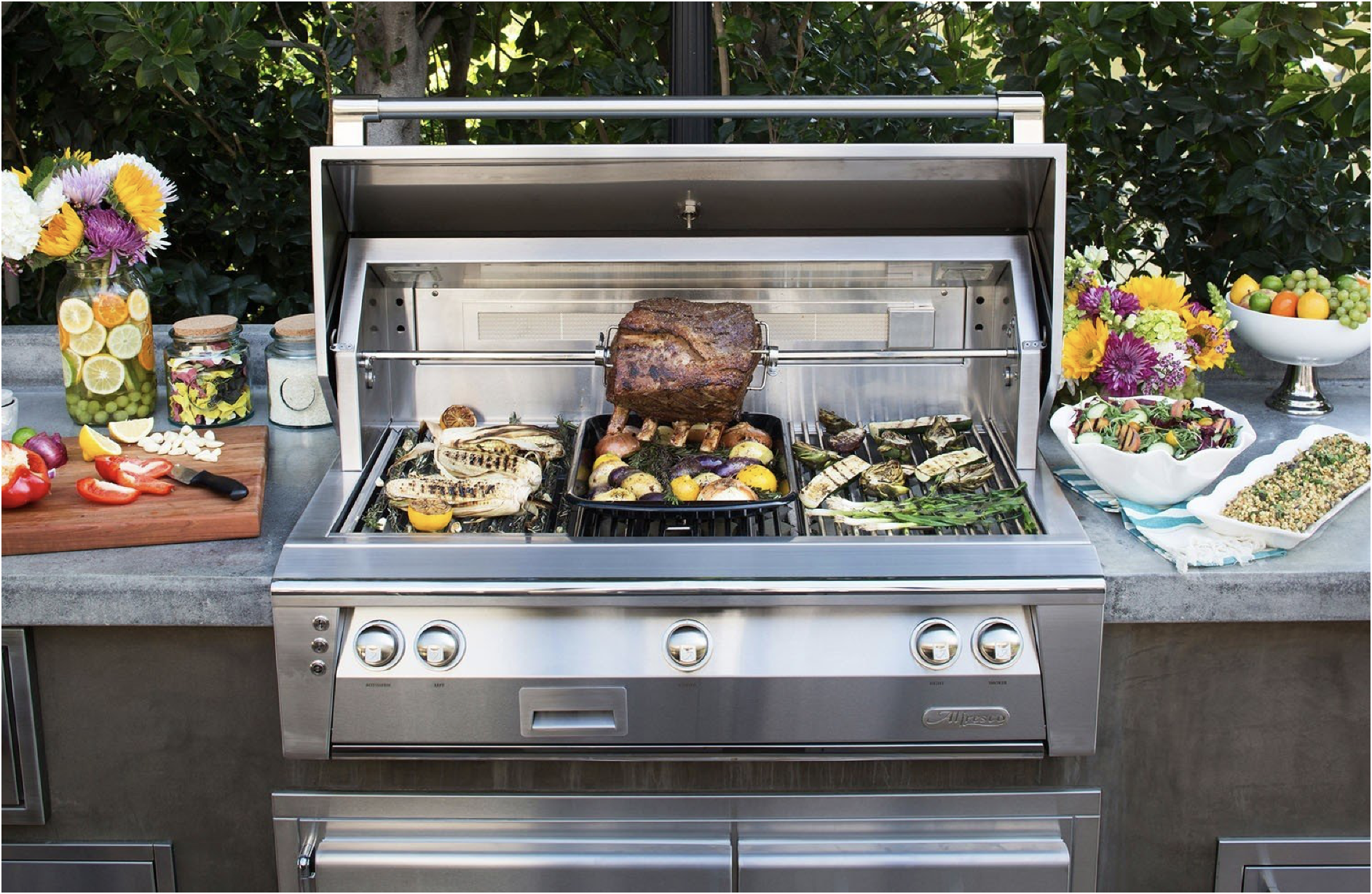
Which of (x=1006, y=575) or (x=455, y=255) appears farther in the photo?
(x=455, y=255)

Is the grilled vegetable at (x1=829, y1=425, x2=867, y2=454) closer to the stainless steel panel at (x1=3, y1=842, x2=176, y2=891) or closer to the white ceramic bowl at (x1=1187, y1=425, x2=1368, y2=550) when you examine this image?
the white ceramic bowl at (x1=1187, y1=425, x2=1368, y2=550)

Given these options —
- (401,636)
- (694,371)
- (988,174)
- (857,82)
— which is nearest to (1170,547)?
(988,174)

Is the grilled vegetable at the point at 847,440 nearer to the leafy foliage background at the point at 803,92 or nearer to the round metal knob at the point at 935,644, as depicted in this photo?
the round metal knob at the point at 935,644

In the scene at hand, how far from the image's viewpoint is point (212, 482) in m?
1.93

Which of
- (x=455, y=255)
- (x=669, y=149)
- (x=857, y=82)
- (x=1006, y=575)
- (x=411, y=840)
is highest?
(x=857, y=82)

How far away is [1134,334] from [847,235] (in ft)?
1.73

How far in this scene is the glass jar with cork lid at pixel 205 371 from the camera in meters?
2.25

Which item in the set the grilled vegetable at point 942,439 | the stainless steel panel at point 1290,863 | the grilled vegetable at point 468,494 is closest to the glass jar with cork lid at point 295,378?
the grilled vegetable at point 468,494

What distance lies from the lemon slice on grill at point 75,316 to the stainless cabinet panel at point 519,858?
41.1 inches

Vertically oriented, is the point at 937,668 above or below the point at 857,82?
below

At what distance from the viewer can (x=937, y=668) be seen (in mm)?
1707

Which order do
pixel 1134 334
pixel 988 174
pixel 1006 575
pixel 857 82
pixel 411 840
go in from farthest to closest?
1. pixel 857 82
2. pixel 1134 334
3. pixel 988 174
4. pixel 411 840
5. pixel 1006 575

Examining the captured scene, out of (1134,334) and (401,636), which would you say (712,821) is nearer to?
(401,636)

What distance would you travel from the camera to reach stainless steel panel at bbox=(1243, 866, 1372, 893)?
192cm
